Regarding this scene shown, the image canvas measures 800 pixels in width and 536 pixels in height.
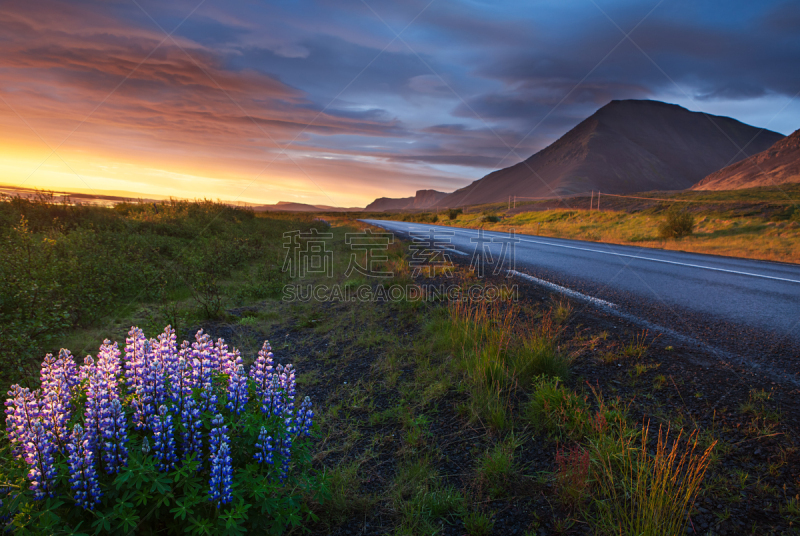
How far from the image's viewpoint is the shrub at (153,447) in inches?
60.4

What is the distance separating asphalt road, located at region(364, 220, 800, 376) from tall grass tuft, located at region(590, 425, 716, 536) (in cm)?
247

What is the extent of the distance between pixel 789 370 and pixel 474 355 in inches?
109

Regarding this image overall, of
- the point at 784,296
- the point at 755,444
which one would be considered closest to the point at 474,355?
the point at 755,444

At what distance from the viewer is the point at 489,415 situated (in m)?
2.98

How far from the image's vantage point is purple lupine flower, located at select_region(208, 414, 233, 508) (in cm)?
165

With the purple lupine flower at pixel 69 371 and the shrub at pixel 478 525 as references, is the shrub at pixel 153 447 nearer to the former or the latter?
the purple lupine flower at pixel 69 371

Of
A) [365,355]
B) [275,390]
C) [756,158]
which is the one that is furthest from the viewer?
[756,158]

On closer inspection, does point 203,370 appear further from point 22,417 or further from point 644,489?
point 644,489

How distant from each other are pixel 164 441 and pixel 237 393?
0.38m

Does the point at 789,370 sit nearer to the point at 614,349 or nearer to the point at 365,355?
the point at 614,349

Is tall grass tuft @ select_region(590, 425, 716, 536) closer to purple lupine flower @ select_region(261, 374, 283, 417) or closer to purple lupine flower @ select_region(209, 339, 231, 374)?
purple lupine flower @ select_region(261, 374, 283, 417)

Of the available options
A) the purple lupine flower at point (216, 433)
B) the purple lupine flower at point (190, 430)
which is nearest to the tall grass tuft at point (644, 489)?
the purple lupine flower at point (216, 433)

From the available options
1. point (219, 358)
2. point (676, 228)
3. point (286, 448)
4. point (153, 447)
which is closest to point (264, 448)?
point (286, 448)

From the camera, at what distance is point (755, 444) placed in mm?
2303
